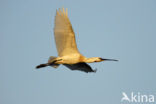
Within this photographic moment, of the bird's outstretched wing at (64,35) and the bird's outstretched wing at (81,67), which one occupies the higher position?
the bird's outstretched wing at (64,35)

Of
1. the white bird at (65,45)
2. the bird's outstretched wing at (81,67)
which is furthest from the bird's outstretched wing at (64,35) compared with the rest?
the bird's outstretched wing at (81,67)

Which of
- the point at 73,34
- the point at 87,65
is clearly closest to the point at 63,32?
the point at 73,34

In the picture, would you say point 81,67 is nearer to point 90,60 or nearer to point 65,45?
point 90,60

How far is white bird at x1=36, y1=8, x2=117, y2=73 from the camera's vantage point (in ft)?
87.8

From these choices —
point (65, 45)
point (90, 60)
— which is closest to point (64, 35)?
point (65, 45)

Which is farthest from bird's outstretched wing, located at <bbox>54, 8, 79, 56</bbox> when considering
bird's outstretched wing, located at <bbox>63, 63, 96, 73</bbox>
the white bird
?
bird's outstretched wing, located at <bbox>63, 63, 96, 73</bbox>

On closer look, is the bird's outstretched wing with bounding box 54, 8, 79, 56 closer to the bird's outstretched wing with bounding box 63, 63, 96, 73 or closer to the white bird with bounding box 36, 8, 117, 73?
the white bird with bounding box 36, 8, 117, 73

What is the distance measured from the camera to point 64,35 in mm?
26828

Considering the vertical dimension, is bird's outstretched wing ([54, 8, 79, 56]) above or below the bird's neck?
above

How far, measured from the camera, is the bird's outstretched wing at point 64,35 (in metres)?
26.7

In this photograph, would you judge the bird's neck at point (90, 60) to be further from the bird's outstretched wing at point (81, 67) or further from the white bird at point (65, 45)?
the bird's outstretched wing at point (81, 67)

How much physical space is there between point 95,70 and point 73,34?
306 centimetres

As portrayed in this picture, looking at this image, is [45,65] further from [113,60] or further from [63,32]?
[113,60]

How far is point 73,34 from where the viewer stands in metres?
26.8
